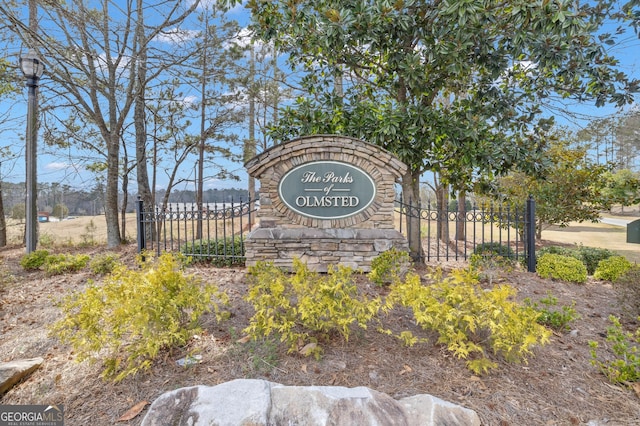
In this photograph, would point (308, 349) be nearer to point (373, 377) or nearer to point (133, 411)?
point (373, 377)

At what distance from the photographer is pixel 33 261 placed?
21.6ft

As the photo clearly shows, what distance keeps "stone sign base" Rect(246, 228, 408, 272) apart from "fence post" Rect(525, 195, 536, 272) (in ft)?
9.38

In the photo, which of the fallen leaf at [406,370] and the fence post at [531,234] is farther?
the fence post at [531,234]

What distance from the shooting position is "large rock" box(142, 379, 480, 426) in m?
2.07

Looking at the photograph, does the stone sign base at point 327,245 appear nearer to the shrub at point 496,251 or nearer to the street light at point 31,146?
the shrub at point 496,251

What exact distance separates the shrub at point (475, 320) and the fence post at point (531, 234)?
454 centimetres

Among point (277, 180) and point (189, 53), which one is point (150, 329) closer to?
point (277, 180)

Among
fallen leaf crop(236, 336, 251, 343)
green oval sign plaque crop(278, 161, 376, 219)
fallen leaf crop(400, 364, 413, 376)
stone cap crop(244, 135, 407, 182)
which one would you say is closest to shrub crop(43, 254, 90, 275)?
stone cap crop(244, 135, 407, 182)

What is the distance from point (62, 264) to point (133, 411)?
532 cm

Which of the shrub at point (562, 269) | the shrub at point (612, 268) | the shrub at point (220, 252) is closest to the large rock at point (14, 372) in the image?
the shrub at point (220, 252)

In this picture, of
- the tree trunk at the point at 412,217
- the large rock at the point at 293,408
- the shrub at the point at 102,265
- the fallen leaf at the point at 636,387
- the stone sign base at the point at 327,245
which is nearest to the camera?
the large rock at the point at 293,408

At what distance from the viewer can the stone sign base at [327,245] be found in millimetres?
5973

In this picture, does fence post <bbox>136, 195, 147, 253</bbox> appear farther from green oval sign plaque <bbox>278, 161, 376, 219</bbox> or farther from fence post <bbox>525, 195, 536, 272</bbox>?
fence post <bbox>525, 195, 536, 272</bbox>

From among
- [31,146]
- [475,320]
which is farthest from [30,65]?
[475,320]
